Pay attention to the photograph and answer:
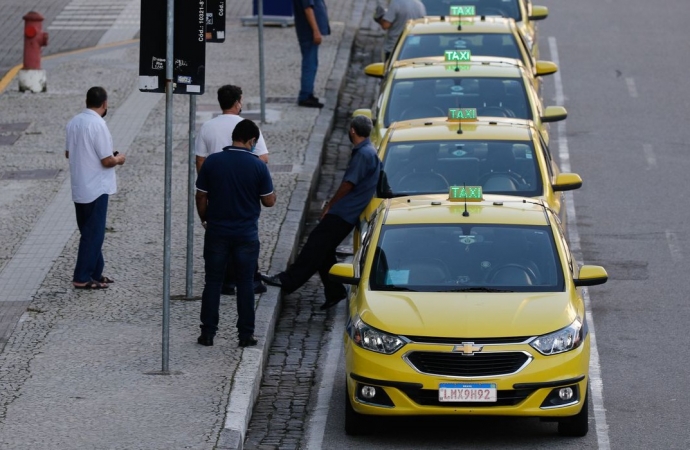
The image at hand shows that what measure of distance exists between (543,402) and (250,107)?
11621 millimetres

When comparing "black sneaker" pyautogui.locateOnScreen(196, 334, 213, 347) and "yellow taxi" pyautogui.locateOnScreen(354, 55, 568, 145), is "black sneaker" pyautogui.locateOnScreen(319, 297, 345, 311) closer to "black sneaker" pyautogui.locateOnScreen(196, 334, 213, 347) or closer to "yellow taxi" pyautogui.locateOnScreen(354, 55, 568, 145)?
"black sneaker" pyautogui.locateOnScreen(196, 334, 213, 347)

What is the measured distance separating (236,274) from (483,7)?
1256 cm

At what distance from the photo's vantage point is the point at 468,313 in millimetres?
10586

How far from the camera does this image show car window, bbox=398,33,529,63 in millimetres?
19797

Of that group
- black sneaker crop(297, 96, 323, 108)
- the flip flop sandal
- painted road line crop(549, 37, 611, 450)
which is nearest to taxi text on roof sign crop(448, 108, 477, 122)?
painted road line crop(549, 37, 611, 450)

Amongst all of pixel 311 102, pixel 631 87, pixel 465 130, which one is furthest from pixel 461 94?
pixel 631 87

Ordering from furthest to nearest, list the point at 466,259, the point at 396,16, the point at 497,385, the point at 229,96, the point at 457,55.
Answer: the point at 396,16 < the point at 457,55 < the point at 229,96 < the point at 466,259 < the point at 497,385

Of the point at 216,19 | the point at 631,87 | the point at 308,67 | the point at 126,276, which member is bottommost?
the point at 631,87

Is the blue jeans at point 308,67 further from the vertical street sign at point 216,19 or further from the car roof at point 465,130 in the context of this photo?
the car roof at point 465,130

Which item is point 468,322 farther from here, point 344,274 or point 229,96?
point 229,96

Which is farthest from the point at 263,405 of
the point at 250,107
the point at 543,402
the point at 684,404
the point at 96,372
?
the point at 250,107

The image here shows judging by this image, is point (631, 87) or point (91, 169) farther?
point (631, 87)

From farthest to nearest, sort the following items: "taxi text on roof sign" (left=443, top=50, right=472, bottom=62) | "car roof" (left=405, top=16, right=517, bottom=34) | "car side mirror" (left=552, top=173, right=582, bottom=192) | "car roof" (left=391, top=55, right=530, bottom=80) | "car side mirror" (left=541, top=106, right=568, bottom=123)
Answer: "car roof" (left=405, top=16, right=517, bottom=34) → "taxi text on roof sign" (left=443, top=50, right=472, bottom=62) → "car roof" (left=391, top=55, right=530, bottom=80) → "car side mirror" (left=541, top=106, right=568, bottom=123) → "car side mirror" (left=552, top=173, right=582, bottom=192)

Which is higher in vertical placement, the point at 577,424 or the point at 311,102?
the point at 577,424
